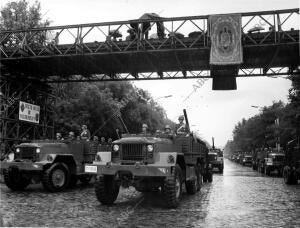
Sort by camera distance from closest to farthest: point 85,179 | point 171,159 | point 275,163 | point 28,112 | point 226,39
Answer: point 171,159, point 85,179, point 226,39, point 28,112, point 275,163

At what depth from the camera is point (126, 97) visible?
49469 mm

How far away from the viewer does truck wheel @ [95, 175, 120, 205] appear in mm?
11188

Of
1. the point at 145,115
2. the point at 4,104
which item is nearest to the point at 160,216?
the point at 4,104

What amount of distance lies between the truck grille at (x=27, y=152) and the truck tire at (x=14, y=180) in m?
0.61

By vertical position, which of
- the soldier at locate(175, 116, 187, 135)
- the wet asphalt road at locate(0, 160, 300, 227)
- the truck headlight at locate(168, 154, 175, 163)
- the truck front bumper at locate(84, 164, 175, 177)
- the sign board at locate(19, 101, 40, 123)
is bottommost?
the wet asphalt road at locate(0, 160, 300, 227)

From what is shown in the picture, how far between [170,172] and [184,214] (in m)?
1.22

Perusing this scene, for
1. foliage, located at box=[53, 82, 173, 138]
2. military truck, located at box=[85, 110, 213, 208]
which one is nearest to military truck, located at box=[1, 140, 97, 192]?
A: military truck, located at box=[85, 110, 213, 208]

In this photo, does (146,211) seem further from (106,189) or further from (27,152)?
(27,152)

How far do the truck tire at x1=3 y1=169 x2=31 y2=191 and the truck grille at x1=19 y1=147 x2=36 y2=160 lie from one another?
0.61 meters

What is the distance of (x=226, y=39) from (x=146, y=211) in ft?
35.6

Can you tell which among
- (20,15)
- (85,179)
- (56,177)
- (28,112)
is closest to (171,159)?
(56,177)

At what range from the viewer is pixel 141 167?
10641 millimetres

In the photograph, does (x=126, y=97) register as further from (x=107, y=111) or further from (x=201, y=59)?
(x=201, y=59)

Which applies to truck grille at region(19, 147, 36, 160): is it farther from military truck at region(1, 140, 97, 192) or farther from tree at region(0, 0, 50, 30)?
tree at region(0, 0, 50, 30)
